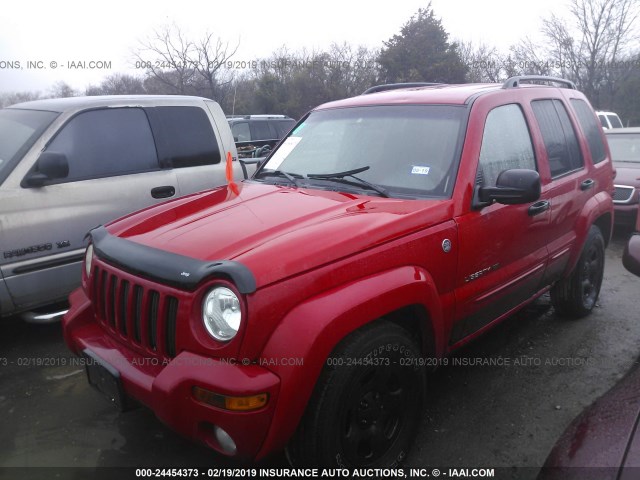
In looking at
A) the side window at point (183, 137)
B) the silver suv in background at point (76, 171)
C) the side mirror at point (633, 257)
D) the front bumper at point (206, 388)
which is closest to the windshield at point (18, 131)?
the silver suv in background at point (76, 171)

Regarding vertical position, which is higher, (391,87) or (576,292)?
(391,87)

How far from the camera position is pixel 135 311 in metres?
2.35

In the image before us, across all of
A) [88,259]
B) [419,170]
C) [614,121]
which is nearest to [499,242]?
[419,170]

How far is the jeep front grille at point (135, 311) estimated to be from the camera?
218cm

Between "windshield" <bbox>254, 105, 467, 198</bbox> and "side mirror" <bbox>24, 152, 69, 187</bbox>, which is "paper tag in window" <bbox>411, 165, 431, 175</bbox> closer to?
"windshield" <bbox>254, 105, 467, 198</bbox>

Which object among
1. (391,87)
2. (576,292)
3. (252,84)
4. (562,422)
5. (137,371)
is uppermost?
(252,84)

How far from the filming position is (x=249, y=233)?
2.37 m

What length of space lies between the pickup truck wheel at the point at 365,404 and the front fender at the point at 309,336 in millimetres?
82

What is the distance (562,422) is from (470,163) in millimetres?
1635

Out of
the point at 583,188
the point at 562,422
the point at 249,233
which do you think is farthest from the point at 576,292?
the point at 249,233

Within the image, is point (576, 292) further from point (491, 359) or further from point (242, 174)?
point (242, 174)

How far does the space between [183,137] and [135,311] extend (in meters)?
2.92

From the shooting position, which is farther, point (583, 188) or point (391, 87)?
point (391, 87)

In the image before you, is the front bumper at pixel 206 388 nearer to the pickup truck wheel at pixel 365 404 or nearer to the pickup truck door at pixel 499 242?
the pickup truck wheel at pixel 365 404
